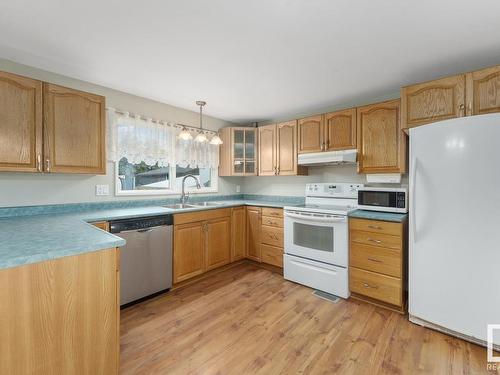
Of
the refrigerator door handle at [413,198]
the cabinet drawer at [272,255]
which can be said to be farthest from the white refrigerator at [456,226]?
the cabinet drawer at [272,255]

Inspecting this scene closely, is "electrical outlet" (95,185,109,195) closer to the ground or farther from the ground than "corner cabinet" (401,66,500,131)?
closer to the ground

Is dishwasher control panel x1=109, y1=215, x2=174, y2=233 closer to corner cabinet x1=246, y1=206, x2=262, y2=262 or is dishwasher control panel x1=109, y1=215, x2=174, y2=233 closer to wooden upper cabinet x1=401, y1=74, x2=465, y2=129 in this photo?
corner cabinet x1=246, y1=206, x2=262, y2=262

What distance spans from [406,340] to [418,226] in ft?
3.01

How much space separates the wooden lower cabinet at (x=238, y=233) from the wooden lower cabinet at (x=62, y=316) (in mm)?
2138

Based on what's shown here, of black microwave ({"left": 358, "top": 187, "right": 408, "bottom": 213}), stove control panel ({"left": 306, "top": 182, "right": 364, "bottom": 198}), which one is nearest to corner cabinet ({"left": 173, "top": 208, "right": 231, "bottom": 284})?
stove control panel ({"left": 306, "top": 182, "right": 364, "bottom": 198})

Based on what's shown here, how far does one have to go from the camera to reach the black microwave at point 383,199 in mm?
2457

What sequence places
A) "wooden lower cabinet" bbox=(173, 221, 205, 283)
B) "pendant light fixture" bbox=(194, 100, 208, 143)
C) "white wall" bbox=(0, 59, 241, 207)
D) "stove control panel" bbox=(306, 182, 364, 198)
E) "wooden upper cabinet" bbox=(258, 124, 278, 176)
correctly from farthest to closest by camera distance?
"wooden upper cabinet" bbox=(258, 124, 278, 176)
"stove control panel" bbox=(306, 182, 364, 198)
"pendant light fixture" bbox=(194, 100, 208, 143)
"wooden lower cabinet" bbox=(173, 221, 205, 283)
"white wall" bbox=(0, 59, 241, 207)

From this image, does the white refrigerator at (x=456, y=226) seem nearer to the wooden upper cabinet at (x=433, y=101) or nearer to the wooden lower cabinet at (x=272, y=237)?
the wooden upper cabinet at (x=433, y=101)

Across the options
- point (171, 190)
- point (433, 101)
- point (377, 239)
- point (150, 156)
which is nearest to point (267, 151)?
point (171, 190)

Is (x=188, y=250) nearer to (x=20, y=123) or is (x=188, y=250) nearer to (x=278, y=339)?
(x=278, y=339)

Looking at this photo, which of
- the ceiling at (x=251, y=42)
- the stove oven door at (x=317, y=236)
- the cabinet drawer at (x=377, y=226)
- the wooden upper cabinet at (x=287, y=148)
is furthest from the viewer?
the wooden upper cabinet at (x=287, y=148)

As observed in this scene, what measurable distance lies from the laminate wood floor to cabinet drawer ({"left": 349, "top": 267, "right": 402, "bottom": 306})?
0.42 feet

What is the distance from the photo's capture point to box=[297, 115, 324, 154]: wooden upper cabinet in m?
3.15

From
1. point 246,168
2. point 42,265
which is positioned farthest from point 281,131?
point 42,265
